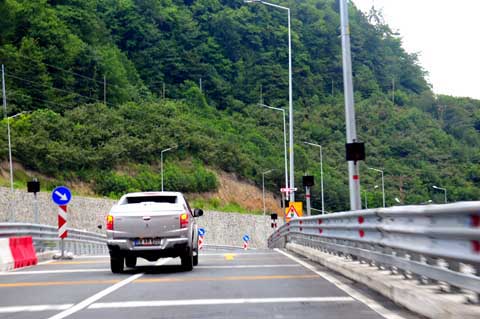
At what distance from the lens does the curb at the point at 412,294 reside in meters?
8.05

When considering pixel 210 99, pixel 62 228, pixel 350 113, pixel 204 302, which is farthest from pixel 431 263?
pixel 210 99

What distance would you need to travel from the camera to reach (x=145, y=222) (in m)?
17.4

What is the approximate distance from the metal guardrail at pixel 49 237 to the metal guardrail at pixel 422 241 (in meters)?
9.17

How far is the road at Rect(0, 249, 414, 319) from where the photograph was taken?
10.0m

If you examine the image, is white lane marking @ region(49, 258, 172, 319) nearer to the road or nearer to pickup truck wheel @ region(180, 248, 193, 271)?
the road

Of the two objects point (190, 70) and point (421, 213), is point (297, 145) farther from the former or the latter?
point (421, 213)

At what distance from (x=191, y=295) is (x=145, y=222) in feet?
18.1

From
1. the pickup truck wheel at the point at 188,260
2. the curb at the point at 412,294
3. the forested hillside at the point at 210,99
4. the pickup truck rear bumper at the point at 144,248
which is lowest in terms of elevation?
the curb at the point at 412,294

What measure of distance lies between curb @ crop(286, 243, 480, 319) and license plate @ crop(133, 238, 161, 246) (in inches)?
149

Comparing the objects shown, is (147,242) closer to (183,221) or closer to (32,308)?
(183,221)

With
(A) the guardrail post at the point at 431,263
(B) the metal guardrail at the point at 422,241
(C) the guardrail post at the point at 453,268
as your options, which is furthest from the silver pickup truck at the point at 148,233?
(C) the guardrail post at the point at 453,268

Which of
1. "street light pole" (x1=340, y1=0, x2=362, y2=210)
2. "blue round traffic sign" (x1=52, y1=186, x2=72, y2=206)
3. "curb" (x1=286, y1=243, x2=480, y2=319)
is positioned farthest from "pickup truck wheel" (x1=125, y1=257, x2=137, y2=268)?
"blue round traffic sign" (x1=52, y1=186, x2=72, y2=206)

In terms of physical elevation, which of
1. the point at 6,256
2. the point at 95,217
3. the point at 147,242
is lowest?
the point at 6,256

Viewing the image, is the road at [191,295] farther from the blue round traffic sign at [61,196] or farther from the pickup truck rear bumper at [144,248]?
the blue round traffic sign at [61,196]
